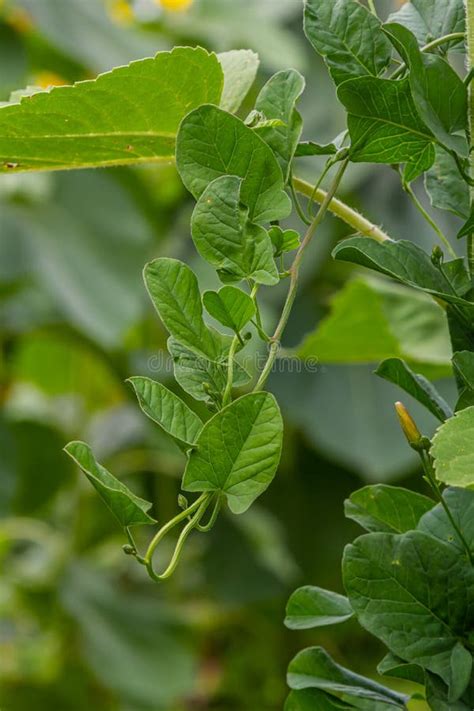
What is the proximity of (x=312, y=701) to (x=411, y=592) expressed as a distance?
0.04 meters

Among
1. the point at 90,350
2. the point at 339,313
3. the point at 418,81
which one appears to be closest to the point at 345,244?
the point at 418,81

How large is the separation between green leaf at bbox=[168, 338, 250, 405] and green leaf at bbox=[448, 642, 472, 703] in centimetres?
8

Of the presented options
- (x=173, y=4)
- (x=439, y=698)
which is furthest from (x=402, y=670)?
(x=173, y=4)

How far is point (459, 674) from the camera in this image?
22cm

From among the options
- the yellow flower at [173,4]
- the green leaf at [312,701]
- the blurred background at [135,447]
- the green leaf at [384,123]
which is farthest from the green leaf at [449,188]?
the yellow flower at [173,4]

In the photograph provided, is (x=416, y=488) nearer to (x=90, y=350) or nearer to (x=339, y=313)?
(x=90, y=350)

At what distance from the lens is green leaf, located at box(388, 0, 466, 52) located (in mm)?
268

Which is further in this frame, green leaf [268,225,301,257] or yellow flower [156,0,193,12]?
yellow flower [156,0,193,12]

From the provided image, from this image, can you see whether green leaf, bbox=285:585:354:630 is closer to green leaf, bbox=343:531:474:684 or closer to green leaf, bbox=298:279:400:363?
green leaf, bbox=343:531:474:684

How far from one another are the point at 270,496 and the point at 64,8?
566 mm

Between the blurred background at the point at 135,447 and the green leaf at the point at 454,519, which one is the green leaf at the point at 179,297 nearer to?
the green leaf at the point at 454,519

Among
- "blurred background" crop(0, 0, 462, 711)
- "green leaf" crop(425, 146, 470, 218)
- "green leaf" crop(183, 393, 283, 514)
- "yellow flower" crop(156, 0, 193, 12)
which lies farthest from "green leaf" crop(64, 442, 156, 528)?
"yellow flower" crop(156, 0, 193, 12)

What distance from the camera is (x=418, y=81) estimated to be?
230 millimetres

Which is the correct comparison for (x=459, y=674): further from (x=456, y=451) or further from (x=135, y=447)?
(x=135, y=447)
